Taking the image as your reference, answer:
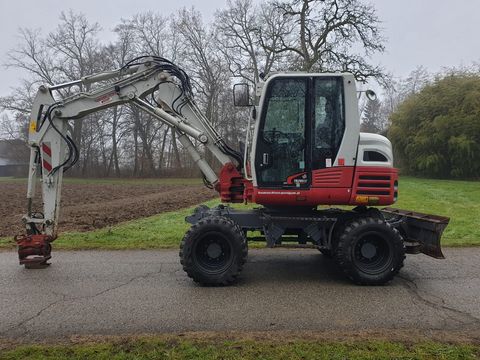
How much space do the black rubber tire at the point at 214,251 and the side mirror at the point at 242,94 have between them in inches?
69.8

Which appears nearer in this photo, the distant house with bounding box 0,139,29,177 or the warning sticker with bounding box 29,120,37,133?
the warning sticker with bounding box 29,120,37,133

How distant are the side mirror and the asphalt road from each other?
8.82 feet

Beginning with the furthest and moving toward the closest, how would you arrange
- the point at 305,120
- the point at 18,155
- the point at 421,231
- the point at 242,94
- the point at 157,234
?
the point at 18,155 → the point at 157,234 → the point at 421,231 → the point at 242,94 → the point at 305,120

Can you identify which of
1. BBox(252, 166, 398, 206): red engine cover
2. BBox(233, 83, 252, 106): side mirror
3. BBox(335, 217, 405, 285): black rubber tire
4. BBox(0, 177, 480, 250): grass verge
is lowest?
BBox(0, 177, 480, 250): grass verge

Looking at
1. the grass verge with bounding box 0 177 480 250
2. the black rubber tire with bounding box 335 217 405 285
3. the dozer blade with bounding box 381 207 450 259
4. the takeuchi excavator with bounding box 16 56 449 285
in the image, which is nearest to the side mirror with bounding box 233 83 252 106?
the takeuchi excavator with bounding box 16 56 449 285

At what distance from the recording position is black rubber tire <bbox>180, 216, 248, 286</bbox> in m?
5.93

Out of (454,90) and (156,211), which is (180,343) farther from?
(454,90)

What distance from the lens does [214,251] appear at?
6.09 meters

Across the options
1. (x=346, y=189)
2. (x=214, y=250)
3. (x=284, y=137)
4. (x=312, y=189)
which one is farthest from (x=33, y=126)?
(x=346, y=189)

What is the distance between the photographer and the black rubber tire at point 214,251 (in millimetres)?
5934

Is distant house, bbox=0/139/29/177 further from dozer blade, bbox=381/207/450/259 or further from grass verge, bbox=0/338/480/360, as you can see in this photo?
grass verge, bbox=0/338/480/360

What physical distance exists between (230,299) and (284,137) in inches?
96.5

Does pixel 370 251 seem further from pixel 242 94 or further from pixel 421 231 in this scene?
pixel 242 94

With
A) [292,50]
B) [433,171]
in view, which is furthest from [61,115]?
[433,171]
